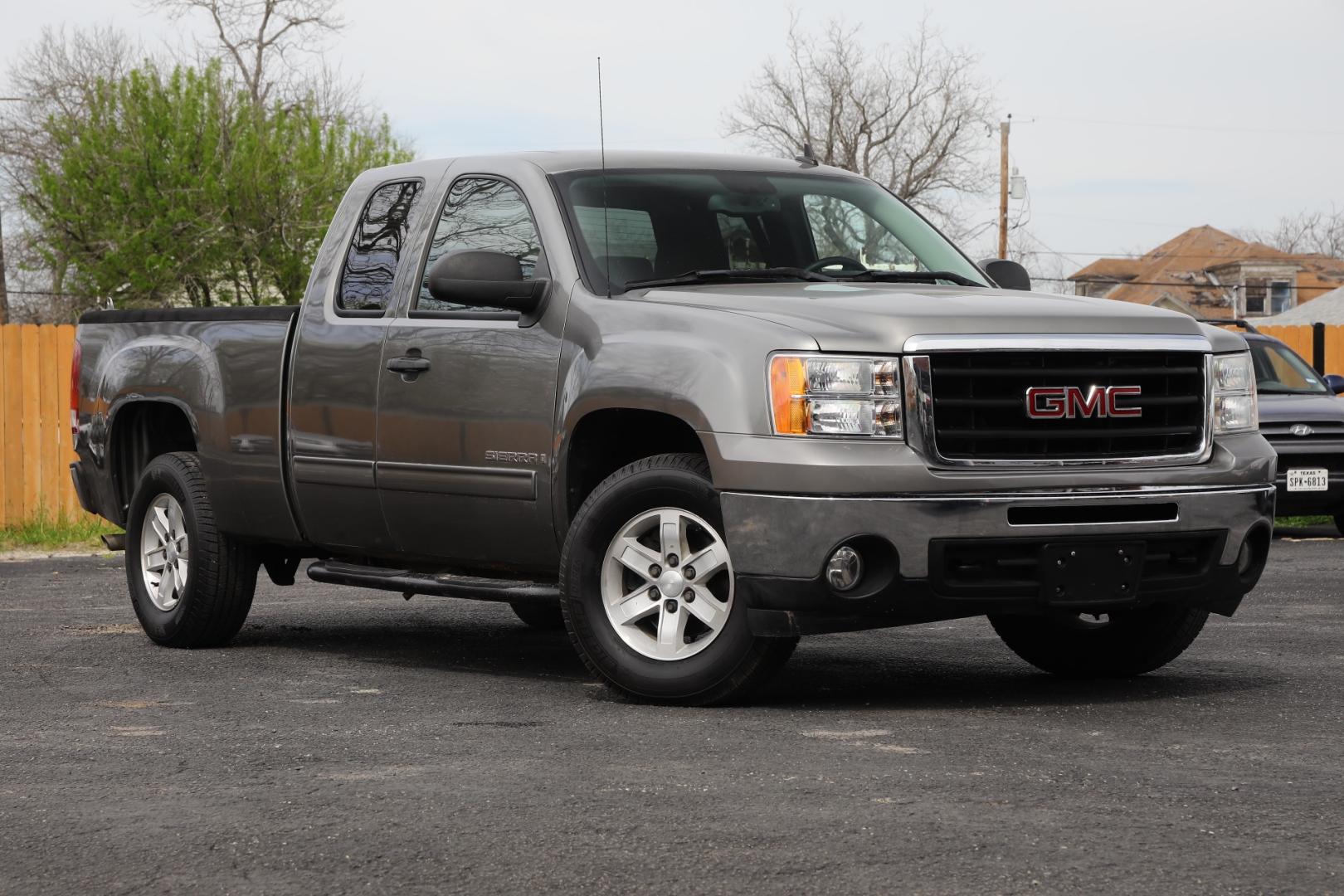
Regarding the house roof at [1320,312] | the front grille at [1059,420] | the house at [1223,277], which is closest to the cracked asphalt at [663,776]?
the front grille at [1059,420]

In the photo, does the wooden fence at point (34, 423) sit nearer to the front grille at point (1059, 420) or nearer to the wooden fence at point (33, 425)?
the wooden fence at point (33, 425)

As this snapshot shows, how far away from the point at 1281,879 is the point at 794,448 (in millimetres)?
2409

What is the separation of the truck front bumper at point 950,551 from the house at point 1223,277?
66581 mm

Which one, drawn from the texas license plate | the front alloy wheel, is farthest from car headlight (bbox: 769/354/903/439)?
the texas license plate

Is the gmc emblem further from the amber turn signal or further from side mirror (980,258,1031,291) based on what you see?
side mirror (980,258,1031,291)

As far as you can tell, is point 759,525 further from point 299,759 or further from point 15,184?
point 15,184

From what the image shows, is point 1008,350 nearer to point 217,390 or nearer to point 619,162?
point 619,162

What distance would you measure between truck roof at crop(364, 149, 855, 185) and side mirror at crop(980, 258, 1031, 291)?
828mm

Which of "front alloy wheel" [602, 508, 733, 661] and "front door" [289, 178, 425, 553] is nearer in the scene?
"front alloy wheel" [602, 508, 733, 661]

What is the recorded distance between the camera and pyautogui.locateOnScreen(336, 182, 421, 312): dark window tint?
7.96 meters

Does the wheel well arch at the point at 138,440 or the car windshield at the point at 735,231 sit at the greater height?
the car windshield at the point at 735,231

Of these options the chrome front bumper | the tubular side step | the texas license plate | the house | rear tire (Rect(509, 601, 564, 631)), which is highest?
the house

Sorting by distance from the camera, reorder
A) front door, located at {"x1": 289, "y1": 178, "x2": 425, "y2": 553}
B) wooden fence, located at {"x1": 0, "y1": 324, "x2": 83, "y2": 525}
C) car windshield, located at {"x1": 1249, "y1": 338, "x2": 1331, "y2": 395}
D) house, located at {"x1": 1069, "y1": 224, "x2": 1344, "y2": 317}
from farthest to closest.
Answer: house, located at {"x1": 1069, "y1": 224, "x2": 1344, "y2": 317}
wooden fence, located at {"x1": 0, "y1": 324, "x2": 83, "y2": 525}
car windshield, located at {"x1": 1249, "y1": 338, "x2": 1331, "y2": 395}
front door, located at {"x1": 289, "y1": 178, "x2": 425, "y2": 553}

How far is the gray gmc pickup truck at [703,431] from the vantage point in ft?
20.3
